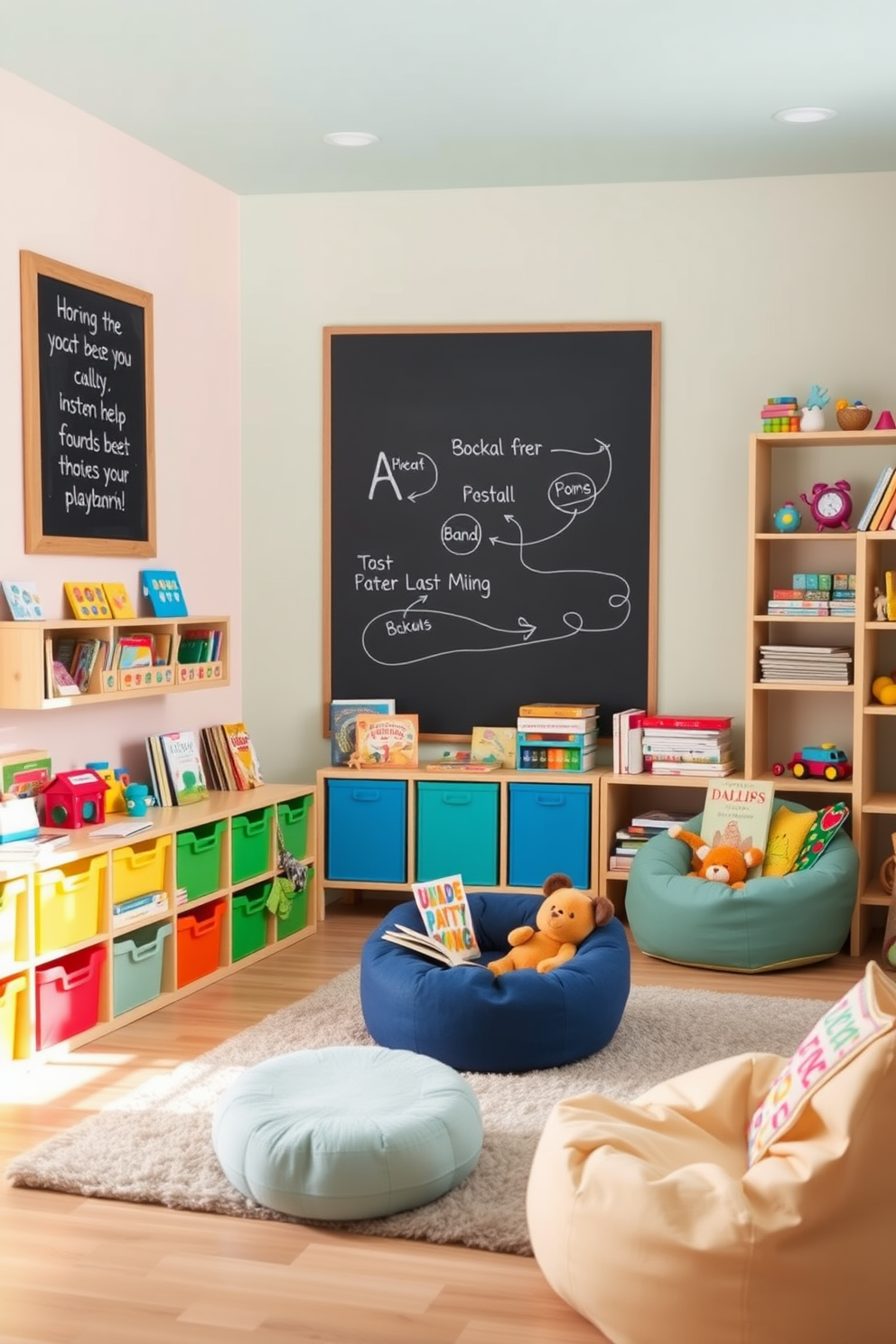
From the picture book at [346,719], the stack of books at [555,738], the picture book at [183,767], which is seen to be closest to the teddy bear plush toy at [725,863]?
the stack of books at [555,738]

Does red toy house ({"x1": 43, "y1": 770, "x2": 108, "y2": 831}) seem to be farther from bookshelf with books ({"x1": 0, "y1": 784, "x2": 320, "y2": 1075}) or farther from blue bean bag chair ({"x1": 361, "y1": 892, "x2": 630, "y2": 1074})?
blue bean bag chair ({"x1": 361, "y1": 892, "x2": 630, "y2": 1074})

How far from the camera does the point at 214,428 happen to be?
17.7 feet

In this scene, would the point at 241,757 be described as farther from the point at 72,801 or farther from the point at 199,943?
the point at 72,801

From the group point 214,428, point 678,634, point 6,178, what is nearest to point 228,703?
point 214,428

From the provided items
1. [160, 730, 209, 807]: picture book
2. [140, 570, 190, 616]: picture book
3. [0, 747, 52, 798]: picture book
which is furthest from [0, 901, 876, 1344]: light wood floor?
[140, 570, 190, 616]: picture book

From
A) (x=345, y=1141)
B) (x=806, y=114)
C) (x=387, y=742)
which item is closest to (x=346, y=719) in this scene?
(x=387, y=742)

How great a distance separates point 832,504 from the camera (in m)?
4.94

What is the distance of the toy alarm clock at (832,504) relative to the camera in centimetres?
493

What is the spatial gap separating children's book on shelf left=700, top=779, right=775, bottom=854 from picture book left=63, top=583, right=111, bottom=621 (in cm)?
209

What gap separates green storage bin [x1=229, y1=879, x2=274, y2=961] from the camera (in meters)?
4.64

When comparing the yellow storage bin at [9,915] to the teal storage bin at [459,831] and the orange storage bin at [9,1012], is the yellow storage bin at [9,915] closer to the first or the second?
the orange storage bin at [9,1012]

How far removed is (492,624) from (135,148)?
209cm

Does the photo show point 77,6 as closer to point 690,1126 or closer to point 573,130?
point 573,130

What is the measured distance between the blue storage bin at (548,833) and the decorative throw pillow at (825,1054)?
261cm
